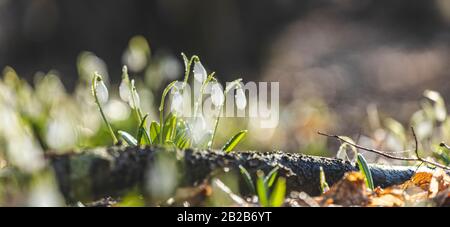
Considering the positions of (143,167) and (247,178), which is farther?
(247,178)

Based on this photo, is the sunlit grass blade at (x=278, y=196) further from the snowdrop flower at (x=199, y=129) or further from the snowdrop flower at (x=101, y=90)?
the snowdrop flower at (x=101, y=90)

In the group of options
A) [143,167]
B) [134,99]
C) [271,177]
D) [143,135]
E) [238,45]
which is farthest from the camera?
[238,45]

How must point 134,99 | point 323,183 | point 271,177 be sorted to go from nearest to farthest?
point 271,177
point 323,183
point 134,99

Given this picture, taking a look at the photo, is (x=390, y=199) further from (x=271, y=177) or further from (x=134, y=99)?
(x=134, y=99)

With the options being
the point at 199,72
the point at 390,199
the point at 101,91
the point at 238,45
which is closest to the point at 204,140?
the point at 199,72

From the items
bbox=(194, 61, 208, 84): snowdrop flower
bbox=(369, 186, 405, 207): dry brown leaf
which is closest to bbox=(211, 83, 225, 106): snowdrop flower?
bbox=(194, 61, 208, 84): snowdrop flower
